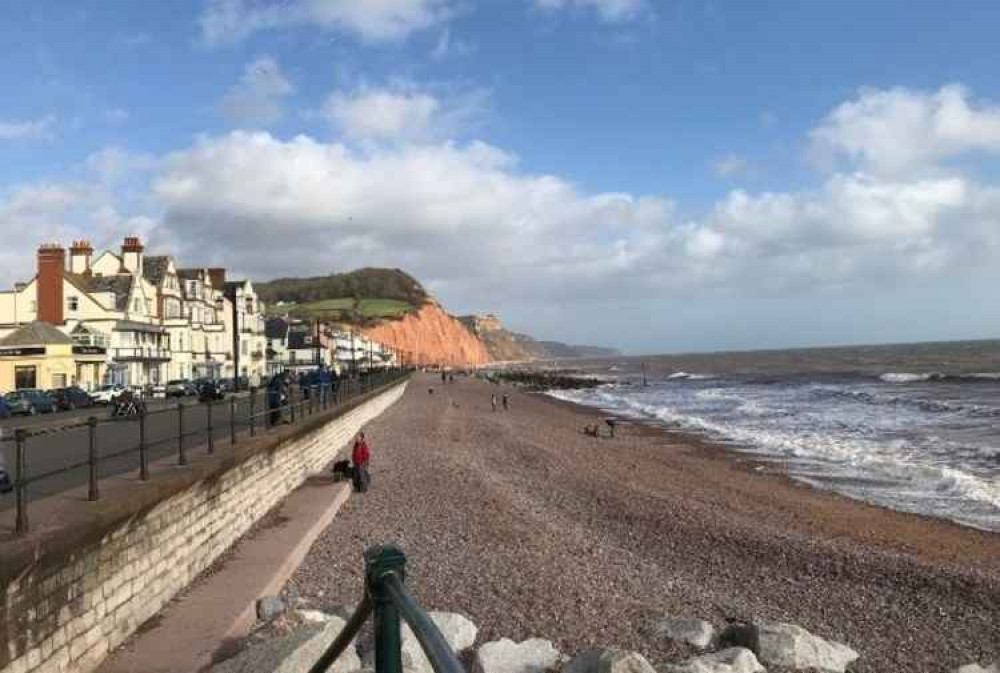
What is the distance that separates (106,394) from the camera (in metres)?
39.5

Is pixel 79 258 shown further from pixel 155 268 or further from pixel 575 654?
pixel 575 654

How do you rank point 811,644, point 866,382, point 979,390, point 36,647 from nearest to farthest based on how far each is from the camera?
point 36,647 → point 811,644 → point 979,390 → point 866,382

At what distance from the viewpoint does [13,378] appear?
141ft

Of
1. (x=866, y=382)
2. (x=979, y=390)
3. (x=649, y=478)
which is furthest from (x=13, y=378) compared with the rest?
(x=866, y=382)

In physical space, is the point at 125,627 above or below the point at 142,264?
below

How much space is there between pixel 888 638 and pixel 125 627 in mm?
8208

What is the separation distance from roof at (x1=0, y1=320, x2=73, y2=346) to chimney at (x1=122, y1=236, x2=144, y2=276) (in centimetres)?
1313

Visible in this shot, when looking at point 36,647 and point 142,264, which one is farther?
point 142,264

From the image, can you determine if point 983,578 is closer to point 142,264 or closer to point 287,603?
point 287,603

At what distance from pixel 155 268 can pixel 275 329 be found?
3175cm

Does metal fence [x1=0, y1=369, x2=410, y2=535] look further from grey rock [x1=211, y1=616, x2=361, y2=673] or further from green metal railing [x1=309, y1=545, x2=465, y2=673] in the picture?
green metal railing [x1=309, y1=545, x2=465, y2=673]

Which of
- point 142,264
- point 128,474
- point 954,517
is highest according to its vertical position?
point 142,264

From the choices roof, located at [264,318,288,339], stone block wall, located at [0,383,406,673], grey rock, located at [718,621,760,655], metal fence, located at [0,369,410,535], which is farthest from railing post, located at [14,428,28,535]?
roof, located at [264,318,288,339]

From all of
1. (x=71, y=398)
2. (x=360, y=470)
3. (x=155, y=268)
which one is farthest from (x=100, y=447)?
(x=155, y=268)
